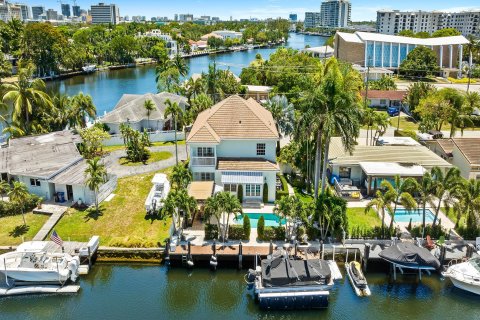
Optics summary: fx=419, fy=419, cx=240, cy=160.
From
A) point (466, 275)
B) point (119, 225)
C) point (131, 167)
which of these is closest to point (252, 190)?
point (119, 225)

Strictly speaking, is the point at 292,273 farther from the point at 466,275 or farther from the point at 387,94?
the point at 387,94

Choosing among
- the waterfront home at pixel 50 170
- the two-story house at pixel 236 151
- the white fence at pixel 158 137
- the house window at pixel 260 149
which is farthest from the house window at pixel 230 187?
the white fence at pixel 158 137

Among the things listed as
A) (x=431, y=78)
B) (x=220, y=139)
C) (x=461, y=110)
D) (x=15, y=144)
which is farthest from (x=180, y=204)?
(x=431, y=78)

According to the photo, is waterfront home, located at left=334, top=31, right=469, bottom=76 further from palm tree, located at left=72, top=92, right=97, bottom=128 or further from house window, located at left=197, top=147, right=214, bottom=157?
house window, located at left=197, top=147, right=214, bottom=157

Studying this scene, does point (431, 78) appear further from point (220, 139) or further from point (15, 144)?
point (15, 144)

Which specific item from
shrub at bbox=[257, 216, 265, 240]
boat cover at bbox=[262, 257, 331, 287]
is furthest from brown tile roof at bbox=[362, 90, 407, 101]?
boat cover at bbox=[262, 257, 331, 287]
